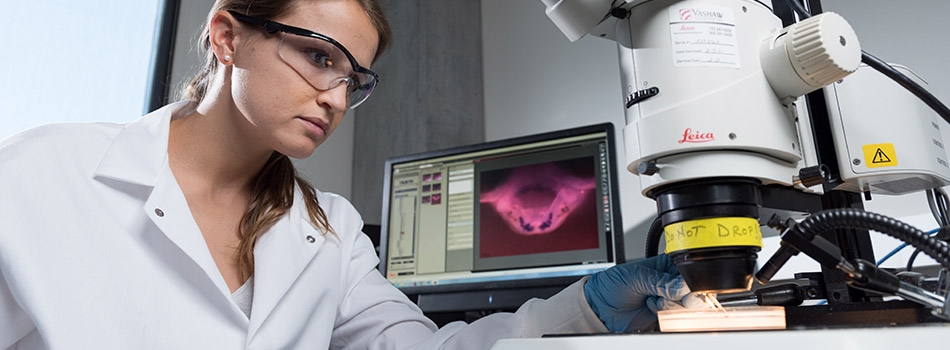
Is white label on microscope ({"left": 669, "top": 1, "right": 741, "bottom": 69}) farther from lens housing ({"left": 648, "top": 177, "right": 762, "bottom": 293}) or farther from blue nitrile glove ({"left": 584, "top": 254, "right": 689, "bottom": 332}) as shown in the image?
blue nitrile glove ({"left": 584, "top": 254, "right": 689, "bottom": 332})

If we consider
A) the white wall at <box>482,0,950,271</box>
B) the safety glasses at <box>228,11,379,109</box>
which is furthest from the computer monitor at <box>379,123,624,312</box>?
the safety glasses at <box>228,11,379,109</box>

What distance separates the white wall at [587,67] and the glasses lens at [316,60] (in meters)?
0.90

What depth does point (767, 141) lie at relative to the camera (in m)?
0.52

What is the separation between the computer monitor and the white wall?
0.25 metres

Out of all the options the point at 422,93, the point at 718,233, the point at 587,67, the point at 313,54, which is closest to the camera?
the point at 718,233

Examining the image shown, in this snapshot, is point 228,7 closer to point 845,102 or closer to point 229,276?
point 229,276

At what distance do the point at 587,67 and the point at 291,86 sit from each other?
42.5 inches

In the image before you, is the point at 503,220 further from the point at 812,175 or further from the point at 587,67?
the point at 812,175

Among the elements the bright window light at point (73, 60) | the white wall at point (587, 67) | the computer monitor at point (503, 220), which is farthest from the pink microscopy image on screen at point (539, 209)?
the bright window light at point (73, 60)

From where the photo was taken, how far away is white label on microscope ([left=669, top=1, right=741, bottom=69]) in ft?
1.78

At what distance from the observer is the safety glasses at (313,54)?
2.69 feet

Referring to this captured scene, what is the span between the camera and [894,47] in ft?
4.08

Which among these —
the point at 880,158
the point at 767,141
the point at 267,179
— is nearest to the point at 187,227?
the point at 267,179

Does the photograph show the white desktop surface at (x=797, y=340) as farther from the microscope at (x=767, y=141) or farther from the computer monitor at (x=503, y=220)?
the computer monitor at (x=503, y=220)
